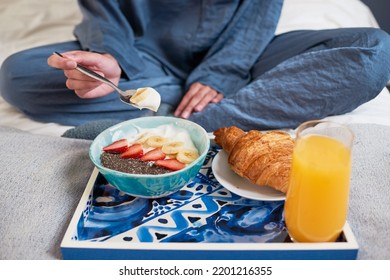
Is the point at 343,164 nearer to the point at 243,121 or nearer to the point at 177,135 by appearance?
the point at 177,135

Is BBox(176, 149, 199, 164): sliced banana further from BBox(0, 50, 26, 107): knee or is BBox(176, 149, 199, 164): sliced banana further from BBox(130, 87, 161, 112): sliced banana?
BBox(0, 50, 26, 107): knee

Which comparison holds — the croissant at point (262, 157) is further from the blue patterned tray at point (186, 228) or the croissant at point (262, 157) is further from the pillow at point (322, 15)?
the pillow at point (322, 15)

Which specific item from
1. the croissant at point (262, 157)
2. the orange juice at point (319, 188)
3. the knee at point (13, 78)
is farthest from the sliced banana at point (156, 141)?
the knee at point (13, 78)

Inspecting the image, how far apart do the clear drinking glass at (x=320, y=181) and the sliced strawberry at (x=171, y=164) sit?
18 centimetres

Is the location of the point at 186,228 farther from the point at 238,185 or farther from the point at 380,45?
the point at 380,45

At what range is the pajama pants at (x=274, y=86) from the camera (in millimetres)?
989

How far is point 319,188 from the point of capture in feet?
1.90

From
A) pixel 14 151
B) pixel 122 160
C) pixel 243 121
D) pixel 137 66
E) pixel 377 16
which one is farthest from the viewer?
pixel 377 16

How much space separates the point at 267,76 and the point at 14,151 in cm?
57

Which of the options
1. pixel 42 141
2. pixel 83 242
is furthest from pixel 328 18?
pixel 83 242

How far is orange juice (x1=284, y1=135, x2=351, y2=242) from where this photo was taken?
0.57 m

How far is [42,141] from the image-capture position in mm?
935

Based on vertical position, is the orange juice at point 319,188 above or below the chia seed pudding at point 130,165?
above

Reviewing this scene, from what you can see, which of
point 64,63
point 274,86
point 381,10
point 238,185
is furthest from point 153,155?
point 381,10
